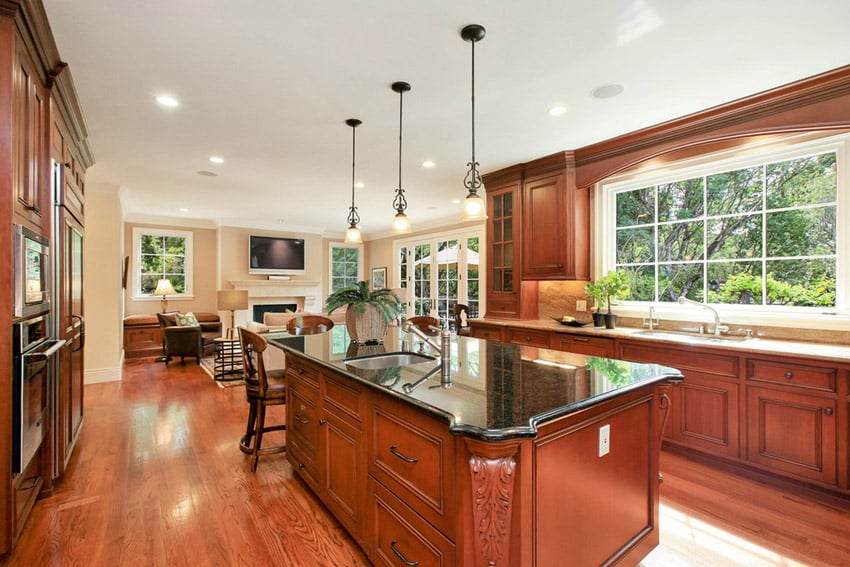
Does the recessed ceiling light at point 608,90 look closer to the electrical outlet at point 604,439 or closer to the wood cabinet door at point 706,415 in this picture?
the wood cabinet door at point 706,415

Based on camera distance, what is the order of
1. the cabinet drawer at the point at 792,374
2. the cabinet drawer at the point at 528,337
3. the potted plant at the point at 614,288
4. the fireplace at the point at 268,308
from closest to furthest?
the cabinet drawer at the point at 792,374 < the potted plant at the point at 614,288 < the cabinet drawer at the point at 528,337 < the fireplace at the point at 268,308

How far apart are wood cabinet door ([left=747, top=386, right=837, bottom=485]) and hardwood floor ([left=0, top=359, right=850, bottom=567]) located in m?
0.15

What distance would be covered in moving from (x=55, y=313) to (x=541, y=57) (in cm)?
317

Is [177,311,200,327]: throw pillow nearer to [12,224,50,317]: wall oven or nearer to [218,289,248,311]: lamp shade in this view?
[218,289,248,311]: lamp shade

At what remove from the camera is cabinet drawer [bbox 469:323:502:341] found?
4426mm

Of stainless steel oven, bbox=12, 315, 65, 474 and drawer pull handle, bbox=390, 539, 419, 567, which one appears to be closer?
drawer pull handle, bbox=390, 539, 419, 567

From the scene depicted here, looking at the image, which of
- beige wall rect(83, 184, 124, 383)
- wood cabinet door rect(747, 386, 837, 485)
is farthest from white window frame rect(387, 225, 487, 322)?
beige wall rect(83, 184, 124, 383)

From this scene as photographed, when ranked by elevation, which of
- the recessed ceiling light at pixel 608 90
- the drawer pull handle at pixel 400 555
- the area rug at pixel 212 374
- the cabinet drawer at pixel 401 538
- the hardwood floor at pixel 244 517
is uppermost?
the recessed ceiling light at pixel 608 90

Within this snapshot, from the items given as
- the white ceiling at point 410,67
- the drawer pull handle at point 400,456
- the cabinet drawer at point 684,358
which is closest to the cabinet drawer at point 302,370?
the drawer pull handle at point 400,456

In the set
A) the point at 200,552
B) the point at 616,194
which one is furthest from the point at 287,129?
the point at 616,194

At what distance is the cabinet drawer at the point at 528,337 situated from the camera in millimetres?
3902

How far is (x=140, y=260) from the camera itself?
7488mm

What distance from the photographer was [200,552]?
192 cm

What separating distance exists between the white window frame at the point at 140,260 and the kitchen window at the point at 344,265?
115 inches
